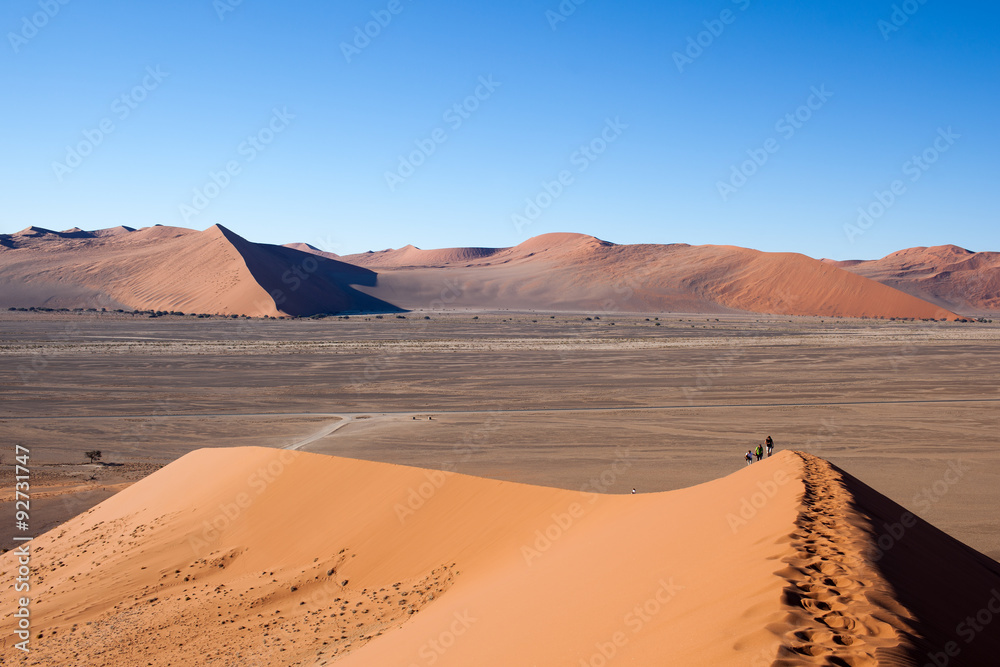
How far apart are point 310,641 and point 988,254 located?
771 feet

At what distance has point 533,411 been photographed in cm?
2448

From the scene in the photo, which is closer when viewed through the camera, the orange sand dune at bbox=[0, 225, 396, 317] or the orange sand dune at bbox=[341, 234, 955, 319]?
the orange sand dune at bbox=[0, 225, 396, 317]

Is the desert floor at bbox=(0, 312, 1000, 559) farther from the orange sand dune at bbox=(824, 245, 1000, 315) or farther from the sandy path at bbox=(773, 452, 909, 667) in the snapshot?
the orange sand dune at bbox=(824, 245, 1000, 315)

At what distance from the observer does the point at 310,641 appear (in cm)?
738

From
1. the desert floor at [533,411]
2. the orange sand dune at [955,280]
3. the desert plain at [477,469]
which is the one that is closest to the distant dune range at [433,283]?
the orange sand dune at [955,280]

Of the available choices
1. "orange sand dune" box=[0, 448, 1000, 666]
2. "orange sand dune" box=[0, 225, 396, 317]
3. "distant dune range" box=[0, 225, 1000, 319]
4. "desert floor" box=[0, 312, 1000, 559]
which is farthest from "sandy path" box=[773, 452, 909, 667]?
"distant dune range" box=[0, 225, 1000, 319]

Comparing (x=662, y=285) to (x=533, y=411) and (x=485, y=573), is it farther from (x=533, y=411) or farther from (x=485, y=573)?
(x=485, y=573)

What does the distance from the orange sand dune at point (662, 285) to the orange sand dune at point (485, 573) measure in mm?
116307

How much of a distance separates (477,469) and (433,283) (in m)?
135

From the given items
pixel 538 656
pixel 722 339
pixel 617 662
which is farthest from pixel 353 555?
pixel 722 339

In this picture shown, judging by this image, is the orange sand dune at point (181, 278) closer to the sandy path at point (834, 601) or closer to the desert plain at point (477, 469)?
the desert plain at point (477, 469)

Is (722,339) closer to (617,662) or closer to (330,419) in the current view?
(330,419)

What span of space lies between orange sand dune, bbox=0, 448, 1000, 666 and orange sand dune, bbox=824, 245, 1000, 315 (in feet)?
575

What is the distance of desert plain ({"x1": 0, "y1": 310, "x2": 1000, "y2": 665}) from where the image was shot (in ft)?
19.3
